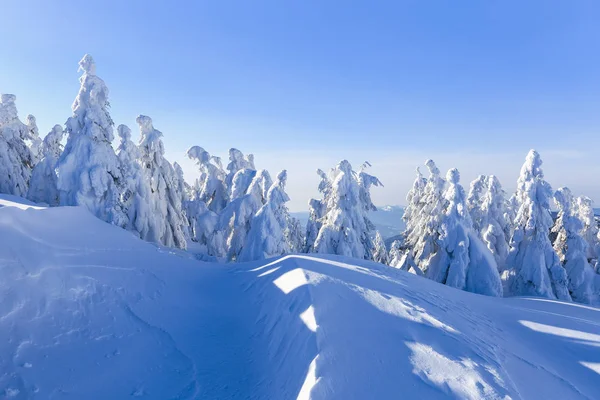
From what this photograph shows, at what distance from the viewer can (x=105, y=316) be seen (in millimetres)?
7395

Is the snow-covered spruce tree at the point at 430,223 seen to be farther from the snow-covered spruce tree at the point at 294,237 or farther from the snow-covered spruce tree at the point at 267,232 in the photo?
the snow-covered spruce tree at the point at 294,237

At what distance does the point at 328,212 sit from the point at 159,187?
1331 centimetres

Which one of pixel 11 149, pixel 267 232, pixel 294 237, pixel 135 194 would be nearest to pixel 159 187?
pixel 135 194

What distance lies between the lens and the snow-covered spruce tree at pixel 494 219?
25781 millimetres

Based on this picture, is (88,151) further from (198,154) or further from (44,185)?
(198,154)

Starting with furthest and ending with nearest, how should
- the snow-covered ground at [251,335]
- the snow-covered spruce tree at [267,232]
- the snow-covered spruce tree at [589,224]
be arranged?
the snow-covered spruce tree at [589,224] → the snow-covered spruce tree at [267,232] → the snow-covered ground at [251,335]

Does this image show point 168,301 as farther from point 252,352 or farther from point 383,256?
point 383,256

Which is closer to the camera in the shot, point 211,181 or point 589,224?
point 589,224

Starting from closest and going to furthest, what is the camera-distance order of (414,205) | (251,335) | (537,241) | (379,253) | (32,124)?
(251,335) < (537,241) < (414,205) < (379,253) < (32,124)

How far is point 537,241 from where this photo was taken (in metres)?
19.7

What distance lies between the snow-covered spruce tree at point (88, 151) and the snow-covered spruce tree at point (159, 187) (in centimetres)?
511

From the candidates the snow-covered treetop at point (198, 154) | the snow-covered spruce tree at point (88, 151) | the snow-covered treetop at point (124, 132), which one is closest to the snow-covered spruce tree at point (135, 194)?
the snow-covered treetop at point (124, 132)

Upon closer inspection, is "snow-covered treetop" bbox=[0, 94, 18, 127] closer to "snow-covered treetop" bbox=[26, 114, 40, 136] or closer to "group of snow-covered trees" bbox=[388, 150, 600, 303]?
"snow-covered treetop" bbox=[26, 114, 40, 136]

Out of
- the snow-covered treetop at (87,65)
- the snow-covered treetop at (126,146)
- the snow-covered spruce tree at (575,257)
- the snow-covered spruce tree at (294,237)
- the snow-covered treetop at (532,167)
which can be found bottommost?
the snow-covered spruce tree at (294,237)
